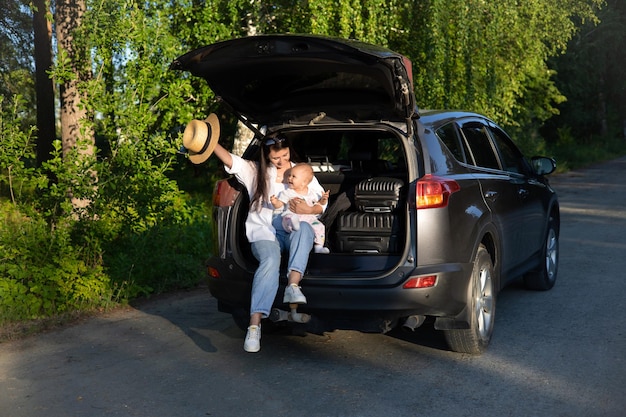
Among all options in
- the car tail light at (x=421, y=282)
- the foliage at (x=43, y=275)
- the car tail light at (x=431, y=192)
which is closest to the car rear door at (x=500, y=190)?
the car tail light at (x=431, y=192)

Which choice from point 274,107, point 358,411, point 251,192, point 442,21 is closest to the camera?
point 358,411

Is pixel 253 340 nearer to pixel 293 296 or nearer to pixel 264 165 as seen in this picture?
pixel 293 296

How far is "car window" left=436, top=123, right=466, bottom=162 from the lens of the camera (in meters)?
6.08

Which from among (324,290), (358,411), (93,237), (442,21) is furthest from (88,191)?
(442,21)

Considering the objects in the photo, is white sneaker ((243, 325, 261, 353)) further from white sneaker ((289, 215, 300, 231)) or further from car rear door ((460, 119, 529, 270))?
car rear door ((460, 119, 529, 270))

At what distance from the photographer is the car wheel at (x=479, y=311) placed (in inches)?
227

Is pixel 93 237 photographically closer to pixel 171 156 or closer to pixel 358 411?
pixel 171 156

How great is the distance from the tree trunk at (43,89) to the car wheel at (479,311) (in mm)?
8642

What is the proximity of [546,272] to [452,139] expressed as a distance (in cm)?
249

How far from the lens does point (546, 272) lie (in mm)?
8125

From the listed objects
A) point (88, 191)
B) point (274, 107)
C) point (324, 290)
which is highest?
point (274, 107)

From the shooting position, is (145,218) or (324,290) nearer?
(324,290)

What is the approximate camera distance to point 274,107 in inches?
255

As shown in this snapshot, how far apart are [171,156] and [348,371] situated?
433cm
